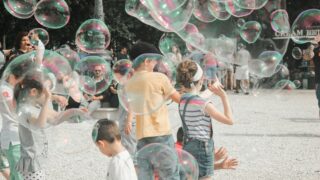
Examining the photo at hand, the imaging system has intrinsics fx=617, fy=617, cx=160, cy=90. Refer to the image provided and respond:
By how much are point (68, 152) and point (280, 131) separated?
11.4 ft

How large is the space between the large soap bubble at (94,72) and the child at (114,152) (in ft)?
10.1

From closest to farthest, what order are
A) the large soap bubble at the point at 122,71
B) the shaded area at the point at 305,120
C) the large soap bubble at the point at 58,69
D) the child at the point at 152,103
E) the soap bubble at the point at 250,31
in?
the child at the point at 152,103, the large soap bubble at the point at 58,69, the large soap bubble at the point at 122,71, the soap bubble at the point at 250,31, the shaded area at the point at 305,120

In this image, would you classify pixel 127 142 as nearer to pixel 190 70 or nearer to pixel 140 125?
pixel 140 125

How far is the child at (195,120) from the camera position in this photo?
4.20 m

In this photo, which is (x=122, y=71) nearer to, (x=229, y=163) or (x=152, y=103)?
(x=152, y=103)

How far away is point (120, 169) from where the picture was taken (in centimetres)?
333

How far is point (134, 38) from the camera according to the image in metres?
24.9

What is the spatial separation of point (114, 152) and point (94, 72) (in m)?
3.26

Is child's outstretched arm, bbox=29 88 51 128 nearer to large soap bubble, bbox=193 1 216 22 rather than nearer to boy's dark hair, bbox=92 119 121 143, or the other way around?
boy's dark hair, bbox=92 119 121 143

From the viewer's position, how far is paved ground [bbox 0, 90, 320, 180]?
6.16 metres

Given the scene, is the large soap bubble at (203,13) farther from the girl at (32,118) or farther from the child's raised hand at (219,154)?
the girl at (32,118)

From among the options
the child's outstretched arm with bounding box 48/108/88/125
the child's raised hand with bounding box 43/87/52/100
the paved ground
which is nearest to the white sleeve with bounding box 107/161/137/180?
the child's outstretched arm with bounding box 48/108/88/125

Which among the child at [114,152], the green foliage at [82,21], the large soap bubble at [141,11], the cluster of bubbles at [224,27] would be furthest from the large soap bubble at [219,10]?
the green foliage at [82,21]

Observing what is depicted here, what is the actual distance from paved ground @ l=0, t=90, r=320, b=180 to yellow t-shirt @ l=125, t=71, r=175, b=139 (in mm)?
835
